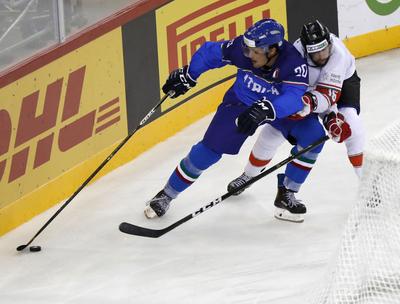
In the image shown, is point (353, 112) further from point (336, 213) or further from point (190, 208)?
point (190, 208)

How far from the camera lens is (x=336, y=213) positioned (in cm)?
607

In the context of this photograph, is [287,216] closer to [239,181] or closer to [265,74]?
[239,181]

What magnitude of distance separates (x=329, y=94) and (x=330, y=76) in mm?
83

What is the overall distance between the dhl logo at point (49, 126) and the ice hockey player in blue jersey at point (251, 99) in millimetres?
613

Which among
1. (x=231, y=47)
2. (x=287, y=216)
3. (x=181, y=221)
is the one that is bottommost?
(x=287, y=216)

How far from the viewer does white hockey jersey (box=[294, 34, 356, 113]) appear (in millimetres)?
5680

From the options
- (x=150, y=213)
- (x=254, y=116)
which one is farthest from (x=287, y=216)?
(x=254, y=116)

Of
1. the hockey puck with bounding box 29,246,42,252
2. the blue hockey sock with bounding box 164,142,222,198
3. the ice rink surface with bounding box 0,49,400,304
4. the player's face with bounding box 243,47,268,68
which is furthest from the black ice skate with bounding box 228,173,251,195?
the hockey puck with bounding box 29,246,42,252

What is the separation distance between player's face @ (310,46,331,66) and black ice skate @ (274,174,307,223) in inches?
27.0

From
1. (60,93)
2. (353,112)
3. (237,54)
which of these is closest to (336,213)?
(353,112)

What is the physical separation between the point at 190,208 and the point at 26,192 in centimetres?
82

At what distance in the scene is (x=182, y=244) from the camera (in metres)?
5.75

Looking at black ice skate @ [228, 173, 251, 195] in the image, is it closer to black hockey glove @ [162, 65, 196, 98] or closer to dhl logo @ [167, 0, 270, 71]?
black hockey glove @ [162, 65, 196, 98]

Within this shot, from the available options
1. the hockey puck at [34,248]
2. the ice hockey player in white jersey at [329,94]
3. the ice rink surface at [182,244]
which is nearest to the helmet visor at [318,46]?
the ice hockey player in white jersey at [329,94]
